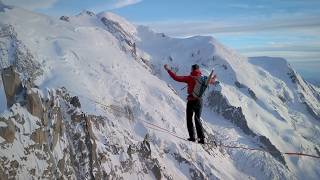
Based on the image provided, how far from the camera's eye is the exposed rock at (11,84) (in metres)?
159

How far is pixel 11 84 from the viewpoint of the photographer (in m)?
162

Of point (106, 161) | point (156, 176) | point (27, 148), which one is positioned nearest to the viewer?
point (27, 148)

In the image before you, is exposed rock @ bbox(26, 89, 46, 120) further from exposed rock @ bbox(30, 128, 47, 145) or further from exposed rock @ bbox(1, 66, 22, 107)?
exposed rock @ bbox(30, 128, 47, 145)

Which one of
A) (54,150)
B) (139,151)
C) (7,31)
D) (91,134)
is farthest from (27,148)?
(7,31)

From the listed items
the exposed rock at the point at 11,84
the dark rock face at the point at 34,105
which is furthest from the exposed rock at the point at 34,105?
the exposed rock at the point at 11,84

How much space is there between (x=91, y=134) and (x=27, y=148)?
79.6 ft

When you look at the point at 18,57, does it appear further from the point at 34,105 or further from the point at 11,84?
the point at 34,105

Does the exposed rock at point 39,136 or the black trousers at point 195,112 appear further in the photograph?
the exposed rock at point 39,136

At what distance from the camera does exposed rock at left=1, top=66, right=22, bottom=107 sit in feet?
522

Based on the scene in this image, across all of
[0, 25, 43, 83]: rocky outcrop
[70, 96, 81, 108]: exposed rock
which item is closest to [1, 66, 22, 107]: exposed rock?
[0, 25, 43, 83]: rocky outcrop

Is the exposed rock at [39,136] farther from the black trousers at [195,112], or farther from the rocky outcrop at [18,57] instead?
the black trousers at [195,112]

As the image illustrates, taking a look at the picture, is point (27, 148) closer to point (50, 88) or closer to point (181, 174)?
point (50, 88)

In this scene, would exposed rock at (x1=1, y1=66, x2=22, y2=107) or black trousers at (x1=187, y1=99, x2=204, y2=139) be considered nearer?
black trousers at (x1=187, y1=99, x2=204, y2=139)

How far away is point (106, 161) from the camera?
16762 centimetres
